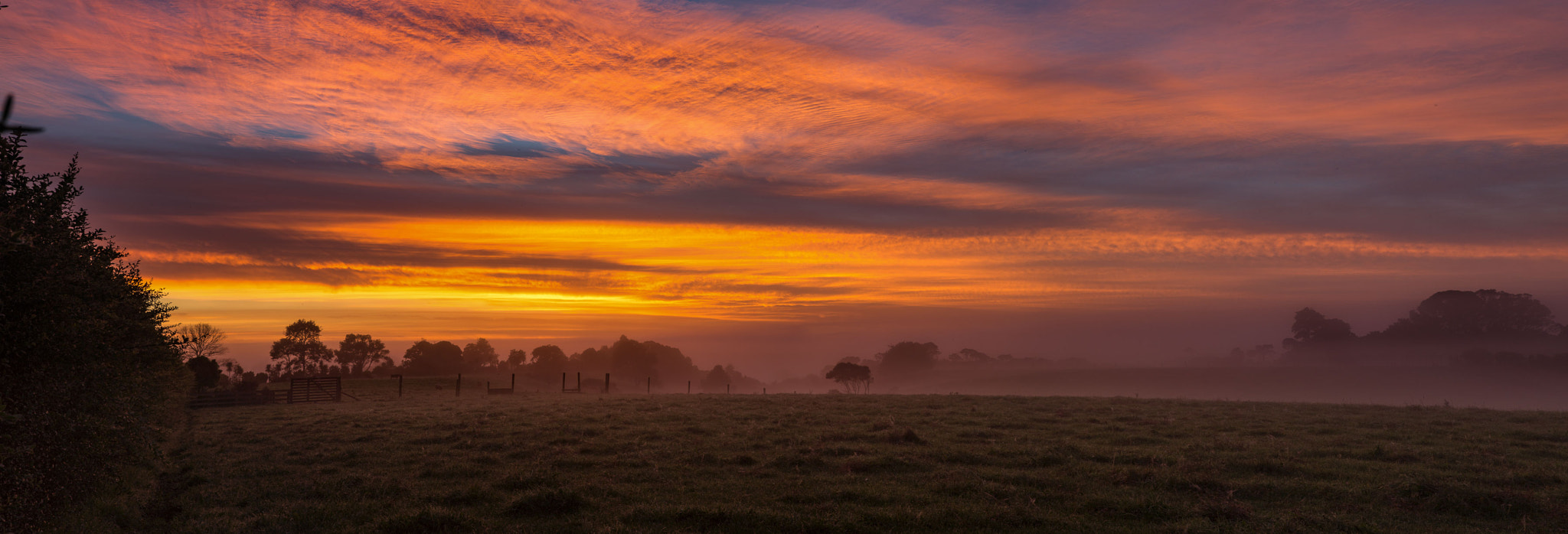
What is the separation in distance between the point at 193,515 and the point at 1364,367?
187 metres

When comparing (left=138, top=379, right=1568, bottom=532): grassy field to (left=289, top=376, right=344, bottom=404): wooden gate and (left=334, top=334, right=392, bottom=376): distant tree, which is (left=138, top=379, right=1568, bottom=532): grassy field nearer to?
(left=289, top=376, right=344, bottom=404): wooden gate

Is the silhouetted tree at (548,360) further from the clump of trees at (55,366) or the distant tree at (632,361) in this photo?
the clump of trees at (55,366)

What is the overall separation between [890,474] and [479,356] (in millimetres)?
147156

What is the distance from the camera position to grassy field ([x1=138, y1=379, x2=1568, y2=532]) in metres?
14.2

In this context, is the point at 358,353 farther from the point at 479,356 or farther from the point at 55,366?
the point at 55,366

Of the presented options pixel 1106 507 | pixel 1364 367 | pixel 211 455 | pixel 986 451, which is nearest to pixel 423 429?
pixel 211 455

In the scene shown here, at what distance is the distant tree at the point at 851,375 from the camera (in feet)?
405

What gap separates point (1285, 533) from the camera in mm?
13047

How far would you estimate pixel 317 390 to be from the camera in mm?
69625

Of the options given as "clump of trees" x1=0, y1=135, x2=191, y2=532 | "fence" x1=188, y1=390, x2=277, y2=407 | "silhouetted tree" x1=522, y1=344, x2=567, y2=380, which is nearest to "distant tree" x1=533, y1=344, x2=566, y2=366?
"silhouetted tree" x1=522, y1=344, x2=567, y2=380

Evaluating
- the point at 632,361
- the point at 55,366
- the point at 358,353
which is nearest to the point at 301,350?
the point at 358,353

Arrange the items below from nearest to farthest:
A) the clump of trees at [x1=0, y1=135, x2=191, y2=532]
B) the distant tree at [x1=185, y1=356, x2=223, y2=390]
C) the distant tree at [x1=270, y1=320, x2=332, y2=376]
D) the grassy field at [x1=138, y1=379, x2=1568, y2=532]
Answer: the clump of trees at [x1=0, y1=135, x2=191, y2=532]
the grassy field at [x1=138, y1=379, x2=1568, y2=532]
the distant tree at [x1=185, y1=356, x2=223, y2=390]
the distant tree at [x1=270, y1=320, x2=332, y2=376]

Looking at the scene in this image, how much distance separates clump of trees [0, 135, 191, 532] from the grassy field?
2.09m

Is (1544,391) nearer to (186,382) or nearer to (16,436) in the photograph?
(16,436)
